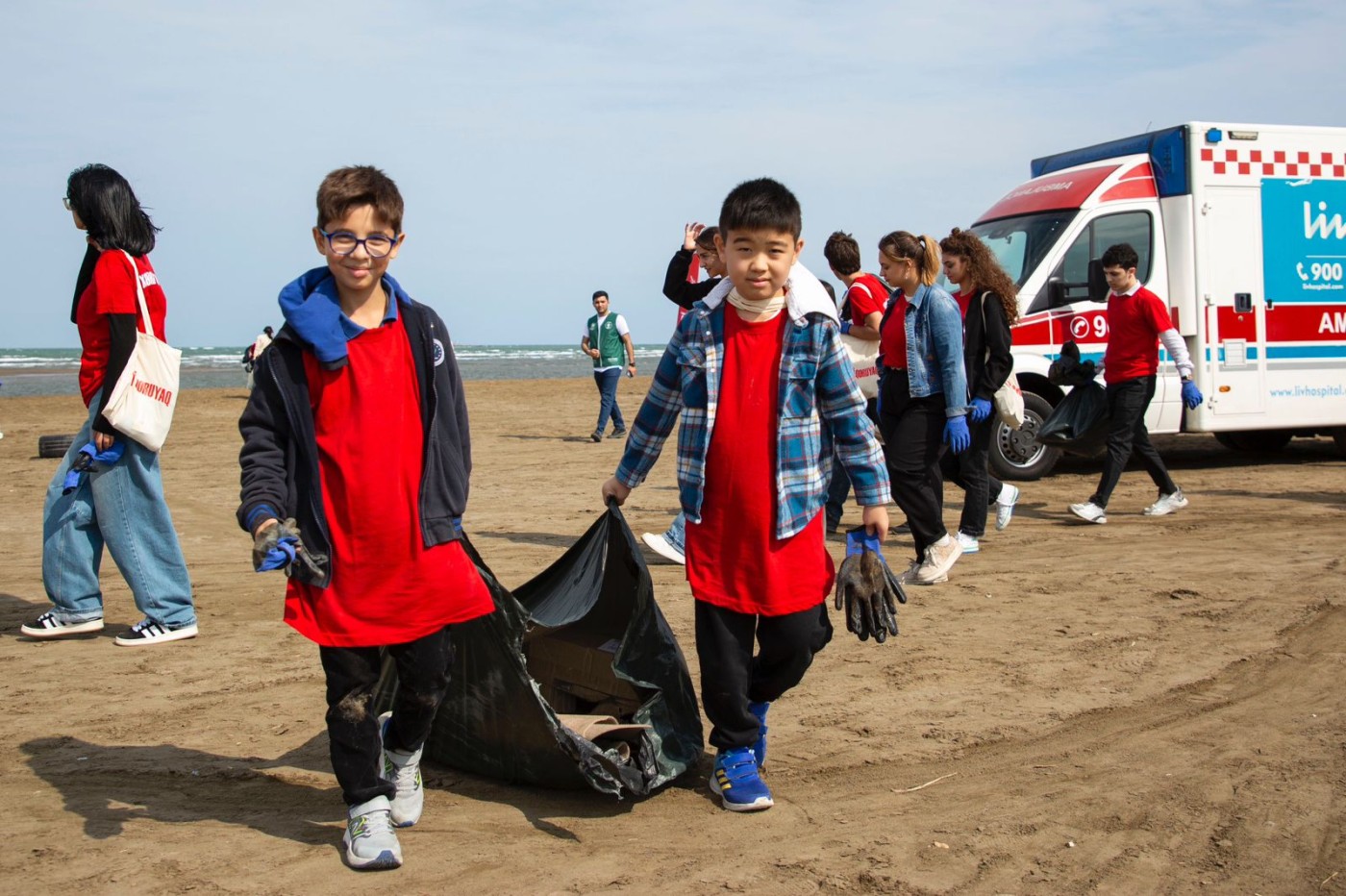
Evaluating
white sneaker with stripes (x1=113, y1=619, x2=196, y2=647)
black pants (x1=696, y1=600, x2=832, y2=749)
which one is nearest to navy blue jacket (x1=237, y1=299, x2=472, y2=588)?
black pants (x1=696, y1=600, x2=832, y2=749)

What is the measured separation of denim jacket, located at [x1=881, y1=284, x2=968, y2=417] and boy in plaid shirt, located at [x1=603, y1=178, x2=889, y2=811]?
2782 millimetres

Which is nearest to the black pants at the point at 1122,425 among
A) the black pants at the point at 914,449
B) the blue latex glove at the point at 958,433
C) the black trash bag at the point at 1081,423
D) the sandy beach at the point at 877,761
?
the black trash bag at the point at 1081,423

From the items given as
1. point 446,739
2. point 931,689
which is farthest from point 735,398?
point 931,689

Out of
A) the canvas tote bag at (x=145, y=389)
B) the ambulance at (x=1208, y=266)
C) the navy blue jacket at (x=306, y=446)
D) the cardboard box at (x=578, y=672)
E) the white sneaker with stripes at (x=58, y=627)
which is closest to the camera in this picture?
the navy blue jacket at (x=306, y=446)

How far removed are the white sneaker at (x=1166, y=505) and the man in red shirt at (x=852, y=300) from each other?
227 centimetres

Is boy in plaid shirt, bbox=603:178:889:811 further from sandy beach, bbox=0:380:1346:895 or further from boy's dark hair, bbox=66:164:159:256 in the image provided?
boy's dark hair, bbox=66:164:159:256

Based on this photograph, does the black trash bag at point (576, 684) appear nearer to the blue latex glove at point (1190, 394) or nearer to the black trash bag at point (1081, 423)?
the black trash bag at point (1081, 423)

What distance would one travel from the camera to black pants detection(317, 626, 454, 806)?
11.0 ft

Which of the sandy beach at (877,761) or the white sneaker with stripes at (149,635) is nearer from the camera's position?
the sandy beach at (877,761)

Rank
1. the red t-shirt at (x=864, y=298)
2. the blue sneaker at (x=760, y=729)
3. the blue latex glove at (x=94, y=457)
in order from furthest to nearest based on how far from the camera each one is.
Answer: the red t-shirt at (x=864, y=298) → the blue latex glove at (x=94, y=457) → the blue sneaker at (x=760, y=729)

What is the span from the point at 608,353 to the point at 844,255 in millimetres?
8016

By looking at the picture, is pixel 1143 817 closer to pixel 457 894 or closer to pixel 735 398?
pixel 735 398

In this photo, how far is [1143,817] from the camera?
3623mm

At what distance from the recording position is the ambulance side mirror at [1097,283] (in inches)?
414
